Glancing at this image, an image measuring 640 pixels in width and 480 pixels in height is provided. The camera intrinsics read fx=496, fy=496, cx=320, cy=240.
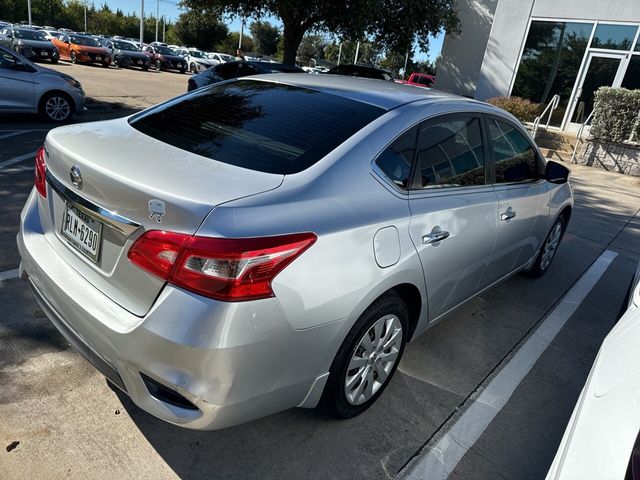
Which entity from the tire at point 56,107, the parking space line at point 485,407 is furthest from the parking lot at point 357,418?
the tire at point 56,107

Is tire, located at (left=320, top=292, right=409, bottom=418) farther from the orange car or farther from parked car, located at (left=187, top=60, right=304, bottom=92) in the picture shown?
the orange car

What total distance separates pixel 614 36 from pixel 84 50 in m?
26.6

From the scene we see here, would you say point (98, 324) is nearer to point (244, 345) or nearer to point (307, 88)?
point (244, 345)

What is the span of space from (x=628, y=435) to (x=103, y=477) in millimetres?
2041

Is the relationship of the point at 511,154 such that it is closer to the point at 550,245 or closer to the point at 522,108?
the point at 550,245

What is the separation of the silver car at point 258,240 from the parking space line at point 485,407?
425 mm

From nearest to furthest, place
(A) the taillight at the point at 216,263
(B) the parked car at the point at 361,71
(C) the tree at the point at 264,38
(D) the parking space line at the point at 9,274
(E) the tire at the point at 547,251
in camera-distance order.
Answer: (A) the taillight at the point at 216,263 < (D) the parking space line at the point at 9,274 < (E) the tire at the point at 547,251 < (B) the parked car at the point at 361,71 < (C) the tree at the point at 264,38

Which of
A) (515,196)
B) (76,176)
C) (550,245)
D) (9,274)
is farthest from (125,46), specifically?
(76,176)

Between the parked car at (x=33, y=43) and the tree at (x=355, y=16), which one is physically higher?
the tree at (x=355, y=16)

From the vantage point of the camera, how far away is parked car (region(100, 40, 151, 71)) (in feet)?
102

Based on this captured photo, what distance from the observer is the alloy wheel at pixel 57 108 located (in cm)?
926

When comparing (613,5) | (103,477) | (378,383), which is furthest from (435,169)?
(613,5)

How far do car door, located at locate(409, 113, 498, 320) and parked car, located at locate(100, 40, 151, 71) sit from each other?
32.2 meters

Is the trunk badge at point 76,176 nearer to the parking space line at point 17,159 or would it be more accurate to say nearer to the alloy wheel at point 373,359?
the alloy wheel at point 373,359
